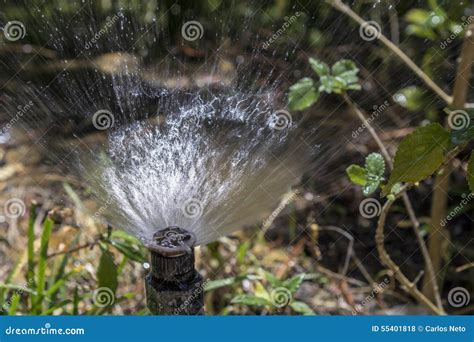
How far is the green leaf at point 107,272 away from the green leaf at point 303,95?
54 centimetres

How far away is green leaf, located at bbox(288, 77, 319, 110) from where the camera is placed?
1740mm

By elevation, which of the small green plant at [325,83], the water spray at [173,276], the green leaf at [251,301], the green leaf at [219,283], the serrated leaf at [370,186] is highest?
the small green plant at [325,83]

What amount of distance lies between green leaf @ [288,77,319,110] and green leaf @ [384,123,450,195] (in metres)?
0.67

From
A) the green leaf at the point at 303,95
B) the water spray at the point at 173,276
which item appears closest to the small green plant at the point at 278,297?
the green leaf at the point at 303,95

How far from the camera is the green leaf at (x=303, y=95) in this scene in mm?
1740

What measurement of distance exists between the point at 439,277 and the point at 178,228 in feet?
3.37

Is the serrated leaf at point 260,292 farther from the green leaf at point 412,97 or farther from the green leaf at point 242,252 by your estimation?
the green leaf at point 412,97

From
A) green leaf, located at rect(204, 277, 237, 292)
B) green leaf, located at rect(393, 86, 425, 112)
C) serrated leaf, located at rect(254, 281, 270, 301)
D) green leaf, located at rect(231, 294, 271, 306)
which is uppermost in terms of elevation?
green leaf, located at rect(393, 86, 425, 112)

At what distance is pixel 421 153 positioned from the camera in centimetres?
107

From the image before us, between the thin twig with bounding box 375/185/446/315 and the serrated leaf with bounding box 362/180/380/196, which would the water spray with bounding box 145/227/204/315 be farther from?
the thin twig with bounding box 375/185/446/315

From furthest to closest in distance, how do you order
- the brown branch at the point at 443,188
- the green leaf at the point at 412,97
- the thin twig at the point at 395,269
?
the green leaf at the point at 412,97 < the brown branch at the point at 443,188 < the thin twig at the point at 395,269

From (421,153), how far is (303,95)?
0.70 metres

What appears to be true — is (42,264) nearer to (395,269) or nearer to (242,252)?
(242,252)

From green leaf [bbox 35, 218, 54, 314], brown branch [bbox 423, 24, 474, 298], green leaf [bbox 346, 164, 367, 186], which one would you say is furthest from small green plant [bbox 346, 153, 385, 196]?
green leaf [bbox 35, 218, 54, 314]
